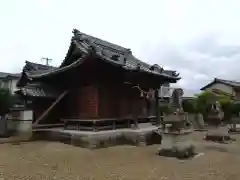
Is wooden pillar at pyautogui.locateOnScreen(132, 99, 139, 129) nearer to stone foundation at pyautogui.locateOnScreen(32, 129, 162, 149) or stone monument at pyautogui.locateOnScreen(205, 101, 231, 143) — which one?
stone foundation at pyautogui.locateOnScreen(32, 129, 162, 149)

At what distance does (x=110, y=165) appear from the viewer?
9938 millimetres

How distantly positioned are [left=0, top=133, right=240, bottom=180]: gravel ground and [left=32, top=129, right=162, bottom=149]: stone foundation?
3.45 ft

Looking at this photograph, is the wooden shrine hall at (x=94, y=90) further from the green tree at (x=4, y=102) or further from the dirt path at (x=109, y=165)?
the green tree at (x=4, y=102)

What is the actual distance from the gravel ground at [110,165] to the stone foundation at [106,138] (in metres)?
1.05

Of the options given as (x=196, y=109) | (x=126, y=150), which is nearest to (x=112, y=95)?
(x=126, y=150)

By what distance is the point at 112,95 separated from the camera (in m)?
16.5

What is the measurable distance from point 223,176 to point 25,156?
834cm

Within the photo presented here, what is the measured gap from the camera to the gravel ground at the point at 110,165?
8.34 metres

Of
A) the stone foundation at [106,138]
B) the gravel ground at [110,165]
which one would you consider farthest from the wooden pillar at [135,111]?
the gravel ground at [110,165]

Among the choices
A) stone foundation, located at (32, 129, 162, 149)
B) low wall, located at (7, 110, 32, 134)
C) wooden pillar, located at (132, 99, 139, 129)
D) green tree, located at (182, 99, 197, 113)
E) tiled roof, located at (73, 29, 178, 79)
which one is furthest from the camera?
green tree, located at (182, 99, 197, 113)

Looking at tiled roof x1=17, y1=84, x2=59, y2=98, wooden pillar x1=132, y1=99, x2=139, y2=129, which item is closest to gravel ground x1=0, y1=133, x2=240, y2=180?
Answer: wooden pillar x1=132, y1=99, x2=139, y2=129

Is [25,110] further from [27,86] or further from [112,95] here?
[112,95]

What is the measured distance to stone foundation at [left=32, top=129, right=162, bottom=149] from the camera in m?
14.3

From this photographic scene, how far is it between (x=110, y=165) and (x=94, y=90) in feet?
21.1
